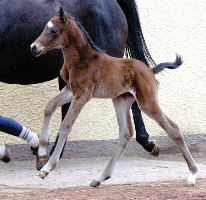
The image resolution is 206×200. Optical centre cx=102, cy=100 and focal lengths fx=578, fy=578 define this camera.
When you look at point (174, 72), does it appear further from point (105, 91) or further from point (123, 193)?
point (105, 91)

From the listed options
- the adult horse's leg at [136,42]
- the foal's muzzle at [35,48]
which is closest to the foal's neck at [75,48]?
the foal's muzzle at [35,48]

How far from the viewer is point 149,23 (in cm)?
669

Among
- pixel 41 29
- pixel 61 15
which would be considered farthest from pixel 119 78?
pixel 41 29

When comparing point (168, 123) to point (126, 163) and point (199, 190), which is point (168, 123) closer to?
point (199, 190)

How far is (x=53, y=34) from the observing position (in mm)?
3510

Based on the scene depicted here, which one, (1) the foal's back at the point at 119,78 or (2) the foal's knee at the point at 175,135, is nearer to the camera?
(1) the foal's back at the point at 119,78

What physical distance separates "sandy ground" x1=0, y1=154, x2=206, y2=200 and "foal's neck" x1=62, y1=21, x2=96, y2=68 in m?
0.93

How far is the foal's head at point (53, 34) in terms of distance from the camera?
137 inches

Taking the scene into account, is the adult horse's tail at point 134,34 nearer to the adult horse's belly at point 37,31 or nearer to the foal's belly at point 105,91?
the adult horse's belly at point 37,31

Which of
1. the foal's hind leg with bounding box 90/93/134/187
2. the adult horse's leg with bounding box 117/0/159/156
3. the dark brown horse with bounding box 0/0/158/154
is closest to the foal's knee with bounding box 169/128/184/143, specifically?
the foal's hind leg with bounding box 90/93/134/187

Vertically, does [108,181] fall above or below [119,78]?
below

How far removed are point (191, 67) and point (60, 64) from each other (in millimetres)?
2269

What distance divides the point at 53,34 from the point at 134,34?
7.52 ft

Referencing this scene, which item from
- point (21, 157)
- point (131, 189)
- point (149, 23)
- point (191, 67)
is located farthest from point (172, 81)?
point (131, 189)
